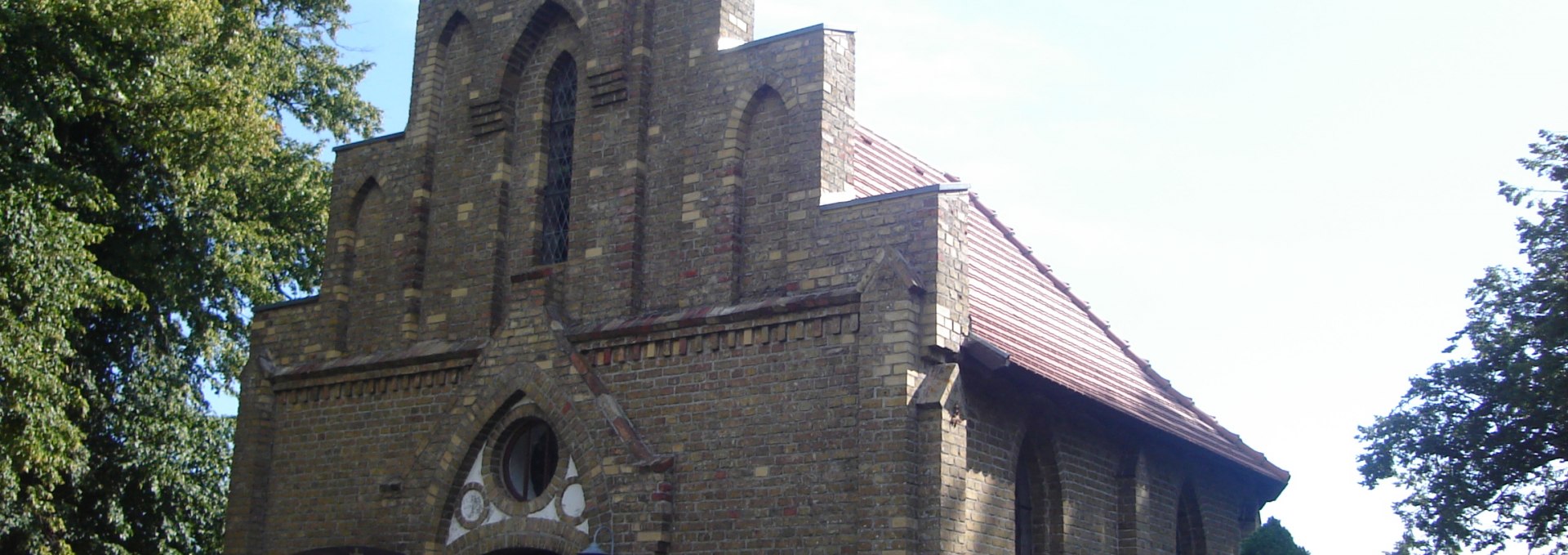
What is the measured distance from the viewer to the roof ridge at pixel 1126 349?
20.7 m

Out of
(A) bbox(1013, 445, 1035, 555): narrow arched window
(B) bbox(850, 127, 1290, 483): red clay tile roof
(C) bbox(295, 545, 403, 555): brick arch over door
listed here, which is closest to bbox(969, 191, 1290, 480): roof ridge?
(B) bbox(850, 127, 1290, 483): red clay tile roof

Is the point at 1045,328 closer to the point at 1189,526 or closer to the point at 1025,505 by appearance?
the point at 1025,505

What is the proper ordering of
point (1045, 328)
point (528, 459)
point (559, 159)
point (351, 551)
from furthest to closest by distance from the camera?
point (1045, 328)
point (559, 159)
point (351, 551)
point (528, 459)

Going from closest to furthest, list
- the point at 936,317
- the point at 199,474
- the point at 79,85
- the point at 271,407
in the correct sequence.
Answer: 1. the point at 936,317
2. the point at 271,407
3. the point at 79,85
4. the point at 199,474

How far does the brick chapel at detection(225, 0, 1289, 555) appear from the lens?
1349 centimetres

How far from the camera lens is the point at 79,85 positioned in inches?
819

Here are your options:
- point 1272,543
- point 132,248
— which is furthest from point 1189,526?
point 132,248

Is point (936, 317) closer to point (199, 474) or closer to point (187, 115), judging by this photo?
point (187, 115)

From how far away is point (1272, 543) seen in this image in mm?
18203

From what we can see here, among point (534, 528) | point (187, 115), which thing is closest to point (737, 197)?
point (534, 528)

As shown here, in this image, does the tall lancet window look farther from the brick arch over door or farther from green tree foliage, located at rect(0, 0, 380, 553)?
green tree foliage, located at rect(0, 0, 380, 553)

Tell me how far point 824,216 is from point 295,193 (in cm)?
1302

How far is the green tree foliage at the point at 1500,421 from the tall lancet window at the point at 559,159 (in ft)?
45.4

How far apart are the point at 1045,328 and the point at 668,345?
5.13 meters
